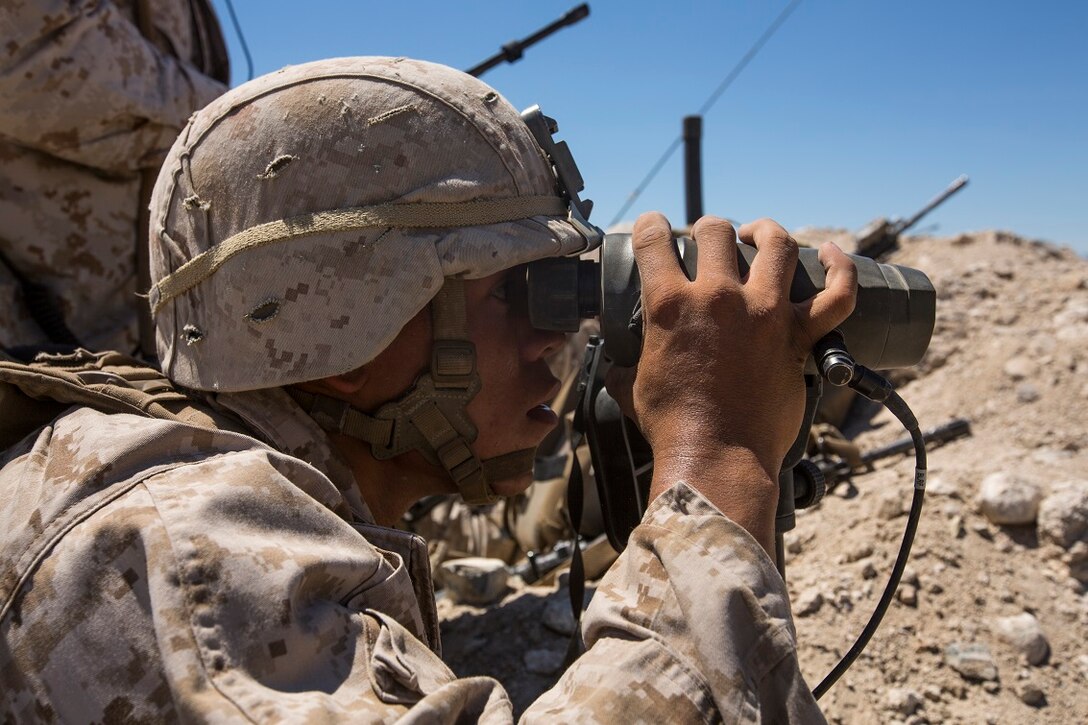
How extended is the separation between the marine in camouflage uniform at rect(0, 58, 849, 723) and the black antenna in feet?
13.5

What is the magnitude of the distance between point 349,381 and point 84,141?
182 cm

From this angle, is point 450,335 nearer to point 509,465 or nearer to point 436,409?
point 436,409

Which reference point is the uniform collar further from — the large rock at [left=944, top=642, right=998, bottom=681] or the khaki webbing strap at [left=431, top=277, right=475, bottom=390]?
the large rock at [left=944, top=642, right=998, bottom=681]

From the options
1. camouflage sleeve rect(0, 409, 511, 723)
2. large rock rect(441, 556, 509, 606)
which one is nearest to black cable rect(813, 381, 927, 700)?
camouflage sleeve rect(0, 409, 511, 723)

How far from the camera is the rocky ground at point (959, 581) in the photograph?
237 cm

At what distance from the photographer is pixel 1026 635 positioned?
8.09ft

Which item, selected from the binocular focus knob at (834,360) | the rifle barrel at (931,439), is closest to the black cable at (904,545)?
the binocular focus knob at (834,360)

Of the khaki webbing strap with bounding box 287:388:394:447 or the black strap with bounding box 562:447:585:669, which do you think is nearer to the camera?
the khaki webbing strap with bounding box 287:388:394:447

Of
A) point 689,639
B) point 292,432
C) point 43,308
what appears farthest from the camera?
point 43,308

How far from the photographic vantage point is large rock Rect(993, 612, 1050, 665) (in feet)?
8.01

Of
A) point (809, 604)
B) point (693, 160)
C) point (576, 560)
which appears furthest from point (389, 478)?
point (693, 160)

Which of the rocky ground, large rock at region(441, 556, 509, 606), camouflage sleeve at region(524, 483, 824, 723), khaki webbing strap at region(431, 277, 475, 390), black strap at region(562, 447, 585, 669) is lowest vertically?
large rock at region(441, 556, 509, 606)

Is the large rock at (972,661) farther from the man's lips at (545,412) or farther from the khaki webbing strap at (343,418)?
the khaki webbing strap at (343,418)

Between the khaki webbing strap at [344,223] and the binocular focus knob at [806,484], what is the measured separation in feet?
2.44
